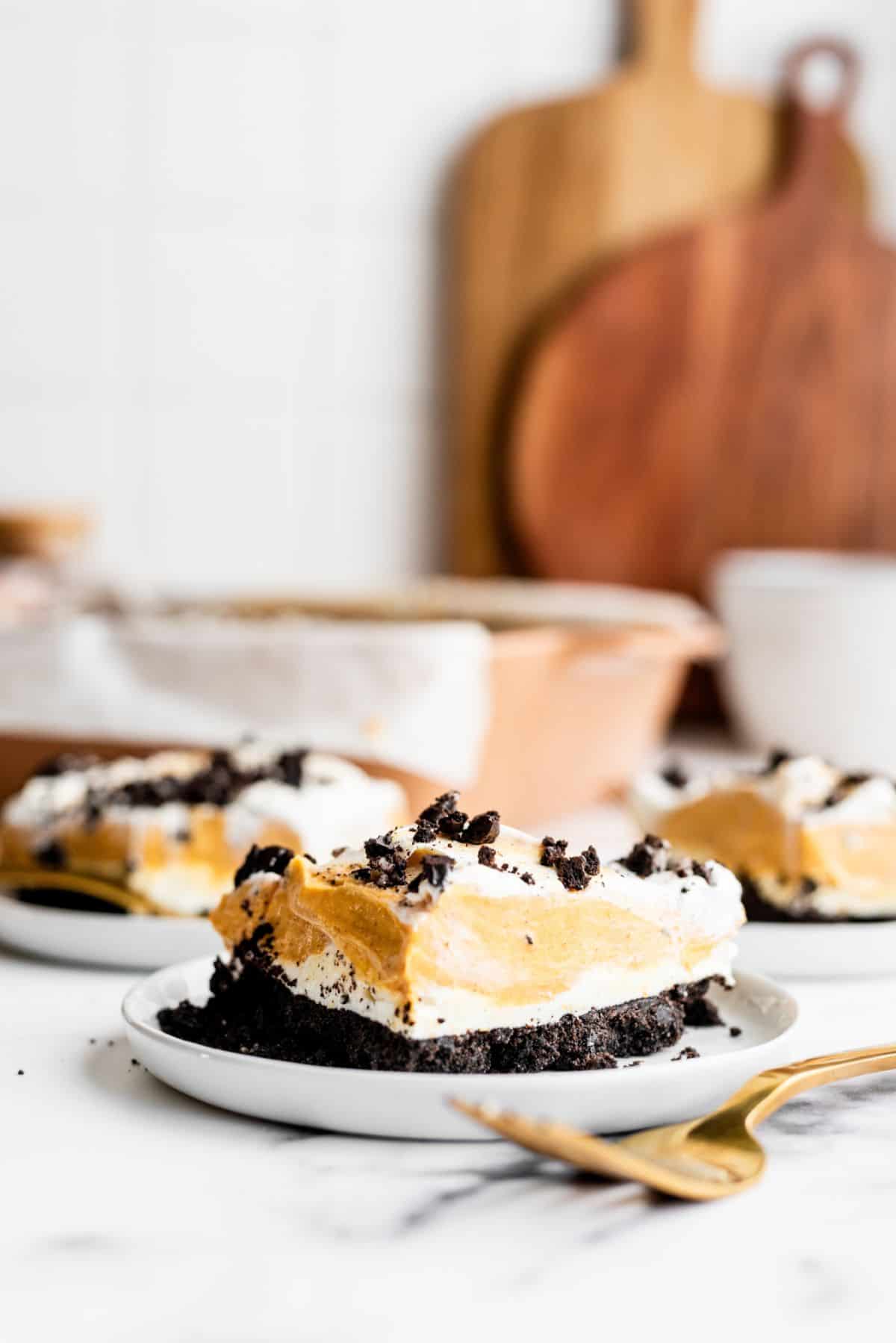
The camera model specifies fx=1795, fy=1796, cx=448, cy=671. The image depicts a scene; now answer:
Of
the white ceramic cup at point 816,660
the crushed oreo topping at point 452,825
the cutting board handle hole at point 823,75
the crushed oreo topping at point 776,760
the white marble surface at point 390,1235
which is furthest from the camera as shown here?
the cutting board handle hole at point 823,75

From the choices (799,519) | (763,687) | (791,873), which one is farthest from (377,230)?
(791,873)

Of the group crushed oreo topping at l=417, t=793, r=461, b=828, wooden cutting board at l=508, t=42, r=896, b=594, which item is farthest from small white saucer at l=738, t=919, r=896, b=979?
wooden cutting board at l=508, t=42, r=896, b=594

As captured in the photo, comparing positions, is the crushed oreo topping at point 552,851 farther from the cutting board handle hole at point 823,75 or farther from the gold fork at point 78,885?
the cutting board handle hole at point 823,75

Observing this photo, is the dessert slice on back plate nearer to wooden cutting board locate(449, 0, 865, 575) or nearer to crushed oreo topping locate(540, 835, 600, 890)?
crushed oreo topping locate(540, 835, 600, 890)

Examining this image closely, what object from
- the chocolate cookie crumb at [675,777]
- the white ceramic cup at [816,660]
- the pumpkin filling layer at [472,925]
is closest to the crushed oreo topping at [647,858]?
the pumpkin filling layer at [472,925]

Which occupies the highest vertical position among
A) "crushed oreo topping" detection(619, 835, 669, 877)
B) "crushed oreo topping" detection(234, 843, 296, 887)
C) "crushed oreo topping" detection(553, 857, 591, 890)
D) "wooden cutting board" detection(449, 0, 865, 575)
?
"wooden cutting board" detection(449, 0, 865, 575)

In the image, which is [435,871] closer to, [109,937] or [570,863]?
[570,863]
